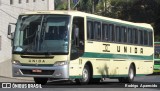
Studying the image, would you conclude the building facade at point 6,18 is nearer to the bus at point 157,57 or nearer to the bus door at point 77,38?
the bus at point 157,57

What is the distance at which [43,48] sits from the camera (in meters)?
20.7

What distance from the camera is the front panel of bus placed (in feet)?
67.8

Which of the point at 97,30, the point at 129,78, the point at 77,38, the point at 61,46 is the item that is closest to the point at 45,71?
the point at 61,46

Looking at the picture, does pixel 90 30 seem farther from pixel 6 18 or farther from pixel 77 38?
pixel 6 18

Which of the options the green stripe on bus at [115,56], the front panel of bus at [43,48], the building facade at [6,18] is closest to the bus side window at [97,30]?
the green stripe on bus at [115,56]

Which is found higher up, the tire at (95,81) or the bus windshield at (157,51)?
the bus windshield at (157,51)

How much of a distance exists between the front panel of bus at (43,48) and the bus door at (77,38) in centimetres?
39

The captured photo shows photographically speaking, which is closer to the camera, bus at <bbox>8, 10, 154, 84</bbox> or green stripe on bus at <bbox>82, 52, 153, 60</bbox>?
bus at <bbox>8, 10, 154, 84</bbox>

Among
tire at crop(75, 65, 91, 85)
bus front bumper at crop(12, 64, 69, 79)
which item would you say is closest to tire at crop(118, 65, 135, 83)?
tire at crop(75, 65, 91, 85)

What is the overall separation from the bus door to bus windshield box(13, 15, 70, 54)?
0.40 meters

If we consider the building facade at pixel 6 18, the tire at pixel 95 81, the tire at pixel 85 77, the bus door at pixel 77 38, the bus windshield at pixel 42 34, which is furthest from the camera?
the building facade at pixel 6 18

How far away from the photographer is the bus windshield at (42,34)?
2073 centimetres

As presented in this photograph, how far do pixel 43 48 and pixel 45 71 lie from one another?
92 cm

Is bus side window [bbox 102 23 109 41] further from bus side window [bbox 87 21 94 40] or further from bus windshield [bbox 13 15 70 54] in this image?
bus windshield [bbox 13 15 70 54]
